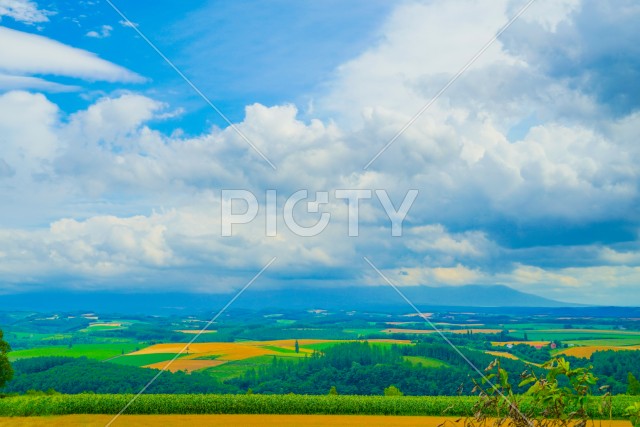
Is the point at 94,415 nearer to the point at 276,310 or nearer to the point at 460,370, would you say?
the point at 460,370

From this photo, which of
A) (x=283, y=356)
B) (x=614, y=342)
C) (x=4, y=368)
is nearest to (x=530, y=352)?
(x=283, y=356)

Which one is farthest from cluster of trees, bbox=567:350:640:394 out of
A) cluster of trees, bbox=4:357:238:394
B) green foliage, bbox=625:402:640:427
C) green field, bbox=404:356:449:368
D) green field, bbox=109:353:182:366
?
green foliage, bbox=625:402:640:427

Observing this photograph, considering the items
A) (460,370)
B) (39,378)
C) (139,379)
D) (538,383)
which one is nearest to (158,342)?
(39,378)

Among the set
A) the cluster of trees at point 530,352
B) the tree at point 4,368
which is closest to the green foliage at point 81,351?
the tree at point 4,368

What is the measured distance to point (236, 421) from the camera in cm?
3406

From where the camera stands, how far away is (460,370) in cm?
7900

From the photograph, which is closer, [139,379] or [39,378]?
[139,379]

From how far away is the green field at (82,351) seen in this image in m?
92.4

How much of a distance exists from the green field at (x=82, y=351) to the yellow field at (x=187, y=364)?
14.9 metres

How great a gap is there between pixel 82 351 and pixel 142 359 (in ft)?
75.8

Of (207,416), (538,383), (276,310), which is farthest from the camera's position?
(276,310)

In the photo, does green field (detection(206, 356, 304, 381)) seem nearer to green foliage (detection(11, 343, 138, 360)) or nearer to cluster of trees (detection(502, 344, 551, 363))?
green foliage (detection(11, 343, 138, 360))

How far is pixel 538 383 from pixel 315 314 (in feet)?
453

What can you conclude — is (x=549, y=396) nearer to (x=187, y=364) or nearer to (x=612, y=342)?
(x=187, y=364)
